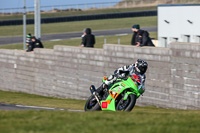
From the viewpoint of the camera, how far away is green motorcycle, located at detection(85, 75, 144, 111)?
1309 centimetres

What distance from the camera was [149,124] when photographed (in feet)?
31.3

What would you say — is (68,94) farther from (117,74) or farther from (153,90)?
(117,74)

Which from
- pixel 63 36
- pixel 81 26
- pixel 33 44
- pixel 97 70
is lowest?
pixel 97 70

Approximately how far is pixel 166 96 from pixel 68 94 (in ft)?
23.2

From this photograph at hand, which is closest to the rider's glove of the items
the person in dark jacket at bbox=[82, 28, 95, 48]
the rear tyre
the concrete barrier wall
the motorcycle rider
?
the motorcycle rider

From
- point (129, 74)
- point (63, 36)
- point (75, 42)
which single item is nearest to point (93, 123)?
point (129, 74)

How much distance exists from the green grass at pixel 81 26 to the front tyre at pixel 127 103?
41.8 metres

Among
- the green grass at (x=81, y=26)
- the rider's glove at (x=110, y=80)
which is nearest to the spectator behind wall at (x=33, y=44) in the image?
the rider's glove at (x=110, y=80)

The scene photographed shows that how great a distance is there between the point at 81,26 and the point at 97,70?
38.2 metres

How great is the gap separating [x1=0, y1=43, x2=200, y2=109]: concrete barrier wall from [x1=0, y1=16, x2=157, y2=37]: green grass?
26890 mm

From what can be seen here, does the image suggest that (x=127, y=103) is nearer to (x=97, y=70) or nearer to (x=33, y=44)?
(x=97, y=70)

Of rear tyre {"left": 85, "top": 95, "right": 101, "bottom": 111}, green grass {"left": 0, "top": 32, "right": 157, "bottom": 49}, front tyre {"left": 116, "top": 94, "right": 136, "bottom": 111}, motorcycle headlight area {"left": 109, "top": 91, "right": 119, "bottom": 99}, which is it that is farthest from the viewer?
green grass {"left": 0, "top": 32, "right": 157, "bottom": 49}

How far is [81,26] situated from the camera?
5991 centimetres

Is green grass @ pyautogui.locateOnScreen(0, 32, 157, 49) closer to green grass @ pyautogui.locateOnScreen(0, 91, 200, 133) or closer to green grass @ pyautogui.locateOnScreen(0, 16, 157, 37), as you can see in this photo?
green grass @ pyautogui.locateOnScreen(0, 16, 157, 37)
